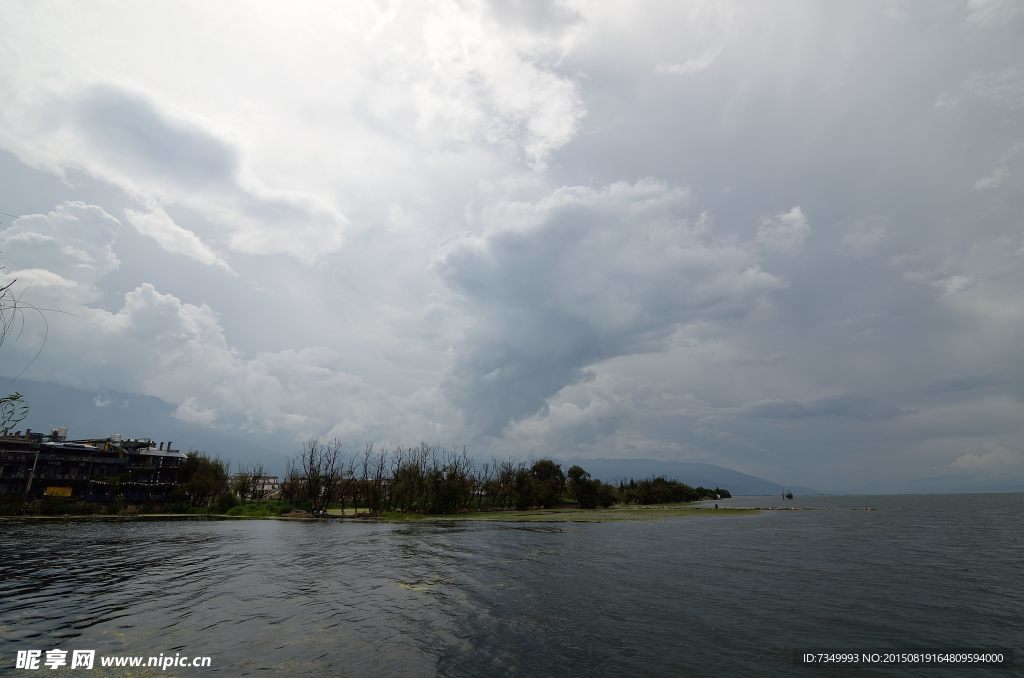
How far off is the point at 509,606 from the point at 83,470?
140305 mm

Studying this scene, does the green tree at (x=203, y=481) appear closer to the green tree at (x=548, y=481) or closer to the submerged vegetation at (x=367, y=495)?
the submerged vegetation at (x=367, y=495)

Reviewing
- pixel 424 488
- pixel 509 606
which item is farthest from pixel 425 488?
pixel 509 606

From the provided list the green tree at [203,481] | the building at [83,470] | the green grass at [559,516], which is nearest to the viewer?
the green grass at [559,516]

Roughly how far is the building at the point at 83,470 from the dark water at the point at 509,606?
283ft

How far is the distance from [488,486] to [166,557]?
346 feet

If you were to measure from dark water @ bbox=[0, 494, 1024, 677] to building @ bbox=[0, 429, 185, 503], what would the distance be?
86302mm

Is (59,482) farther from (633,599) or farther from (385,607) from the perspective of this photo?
(633,599)

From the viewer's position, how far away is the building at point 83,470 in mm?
111125

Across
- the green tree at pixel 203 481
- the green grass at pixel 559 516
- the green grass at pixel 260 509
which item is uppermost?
the green tree at pixel 203 481

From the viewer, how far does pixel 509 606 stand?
84.4 ft

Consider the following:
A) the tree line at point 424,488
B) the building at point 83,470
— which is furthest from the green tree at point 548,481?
the building at point 83,470

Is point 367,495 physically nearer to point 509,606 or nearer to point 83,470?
point 83,470

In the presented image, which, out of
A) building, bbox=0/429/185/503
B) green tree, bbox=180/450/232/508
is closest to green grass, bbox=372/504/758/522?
green tree, bbox=180/450/232/508

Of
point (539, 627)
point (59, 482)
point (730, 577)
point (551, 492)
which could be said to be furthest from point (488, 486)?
point (539, 627)
